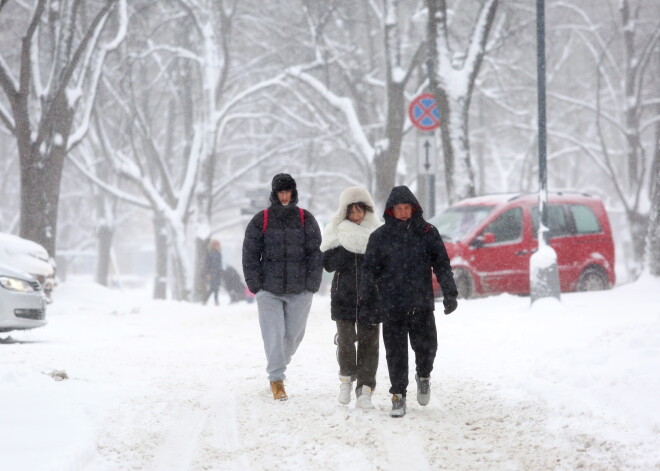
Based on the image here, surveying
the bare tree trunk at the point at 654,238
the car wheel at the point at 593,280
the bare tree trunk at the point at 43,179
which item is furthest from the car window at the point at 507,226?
the bare tree trunk at the point at 43,179

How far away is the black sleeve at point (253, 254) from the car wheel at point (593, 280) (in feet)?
28.0

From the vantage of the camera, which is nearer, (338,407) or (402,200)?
(402,200)

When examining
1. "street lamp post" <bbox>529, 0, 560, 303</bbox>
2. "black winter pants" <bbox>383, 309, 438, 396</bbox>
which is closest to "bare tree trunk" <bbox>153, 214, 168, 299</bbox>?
"street lamp post" <bbox>529, 0, 560, 303</bbox>

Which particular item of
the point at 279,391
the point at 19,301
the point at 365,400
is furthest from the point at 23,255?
the point at 365,400

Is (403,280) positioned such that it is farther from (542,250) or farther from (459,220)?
(459,220)

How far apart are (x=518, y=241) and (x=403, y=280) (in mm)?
7715

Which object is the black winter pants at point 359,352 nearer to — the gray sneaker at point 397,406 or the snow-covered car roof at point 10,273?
the gray sneaker at point 397,406

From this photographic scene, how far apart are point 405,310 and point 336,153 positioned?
1106 inches

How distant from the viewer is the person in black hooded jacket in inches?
249

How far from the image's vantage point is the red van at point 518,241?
1338cm

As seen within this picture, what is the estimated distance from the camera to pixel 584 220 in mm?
14422

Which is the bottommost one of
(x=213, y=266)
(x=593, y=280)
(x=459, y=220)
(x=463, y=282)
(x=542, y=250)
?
(x=213, y=266)

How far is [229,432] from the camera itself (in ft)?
19.6

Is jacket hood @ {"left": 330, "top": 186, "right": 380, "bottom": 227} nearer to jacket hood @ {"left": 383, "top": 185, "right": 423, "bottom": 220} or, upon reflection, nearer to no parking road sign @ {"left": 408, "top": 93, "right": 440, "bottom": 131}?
jacket hood @ {"left": 383, "top": 185, "right": 423, "bottom": 220}
